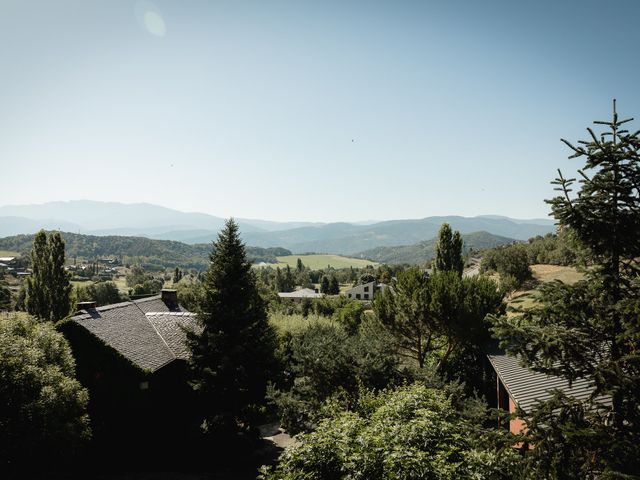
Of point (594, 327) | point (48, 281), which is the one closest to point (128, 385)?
point (594, 327)

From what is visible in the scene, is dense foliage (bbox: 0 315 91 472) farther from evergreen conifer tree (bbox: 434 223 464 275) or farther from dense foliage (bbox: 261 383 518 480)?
evergreen conifer tree (bbox: 434 223 464 275)

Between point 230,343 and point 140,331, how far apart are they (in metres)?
6.37

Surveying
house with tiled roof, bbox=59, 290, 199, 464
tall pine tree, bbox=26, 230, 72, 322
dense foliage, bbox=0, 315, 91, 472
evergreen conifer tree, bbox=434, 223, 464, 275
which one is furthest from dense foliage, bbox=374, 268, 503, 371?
tall pine tree, bbox=26, 230, 72, 322

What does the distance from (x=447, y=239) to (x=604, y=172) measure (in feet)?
155

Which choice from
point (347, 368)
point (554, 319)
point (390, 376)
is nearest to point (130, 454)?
point (347, 368)

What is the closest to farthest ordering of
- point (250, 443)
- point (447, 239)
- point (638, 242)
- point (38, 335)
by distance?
1. point (638, 242)
2. point (38, 335)
3. point (250, 443)
4. point (447, 239)

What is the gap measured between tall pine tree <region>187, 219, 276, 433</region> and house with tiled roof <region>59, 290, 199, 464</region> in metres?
1.71

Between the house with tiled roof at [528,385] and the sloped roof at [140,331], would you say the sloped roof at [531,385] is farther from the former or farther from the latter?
the sloped roof at [140,331]

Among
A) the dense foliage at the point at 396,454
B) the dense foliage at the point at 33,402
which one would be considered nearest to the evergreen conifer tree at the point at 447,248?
the dense foliage at the point at 396,454

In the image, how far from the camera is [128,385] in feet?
59.8

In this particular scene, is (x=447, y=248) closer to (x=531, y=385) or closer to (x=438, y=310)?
(x=438, y=310)

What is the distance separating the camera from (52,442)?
12828 millimetres

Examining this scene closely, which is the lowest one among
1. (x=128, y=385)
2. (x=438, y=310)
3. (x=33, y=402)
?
(x=128, y=385)

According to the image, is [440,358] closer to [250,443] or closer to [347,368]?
[347,368]
